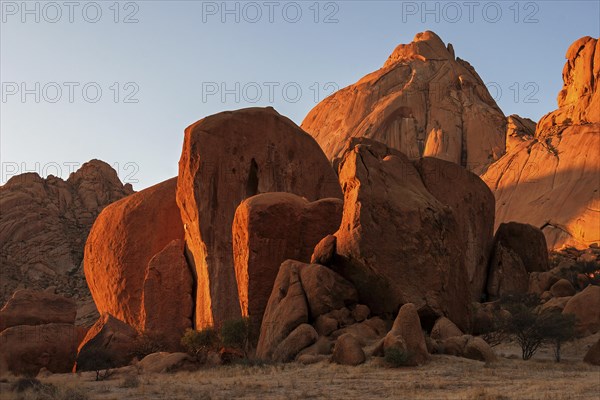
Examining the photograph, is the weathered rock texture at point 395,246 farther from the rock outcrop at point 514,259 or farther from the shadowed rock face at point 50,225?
the shadowed rock face at point 50,225

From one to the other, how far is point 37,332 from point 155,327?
291 inches

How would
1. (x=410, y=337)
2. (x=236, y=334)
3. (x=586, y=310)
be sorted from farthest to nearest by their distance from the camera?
(x=586, y=310) < (x=236, y=334) < (x=410, y=337)

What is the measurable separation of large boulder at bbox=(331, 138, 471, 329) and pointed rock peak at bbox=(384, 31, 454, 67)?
72233 mm

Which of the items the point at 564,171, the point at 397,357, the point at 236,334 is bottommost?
the point at 397,357

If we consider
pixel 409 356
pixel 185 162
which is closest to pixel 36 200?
pixel 185 162

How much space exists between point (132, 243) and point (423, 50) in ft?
222

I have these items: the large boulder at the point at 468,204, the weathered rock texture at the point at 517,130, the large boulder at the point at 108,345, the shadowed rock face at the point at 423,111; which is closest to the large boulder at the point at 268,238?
the large boulder at the point at 108,345

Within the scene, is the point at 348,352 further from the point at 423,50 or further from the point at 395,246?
the point at 423,50

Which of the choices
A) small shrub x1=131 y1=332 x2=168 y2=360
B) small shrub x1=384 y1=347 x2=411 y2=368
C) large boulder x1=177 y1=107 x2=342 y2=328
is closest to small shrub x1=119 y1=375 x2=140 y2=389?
small shrub x1=384 y1=347 x2=411 y2=368

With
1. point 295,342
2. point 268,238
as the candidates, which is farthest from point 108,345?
point 295,342

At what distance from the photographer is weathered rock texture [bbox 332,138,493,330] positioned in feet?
71.3

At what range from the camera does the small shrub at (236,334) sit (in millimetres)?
22891

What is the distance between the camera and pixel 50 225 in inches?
2473

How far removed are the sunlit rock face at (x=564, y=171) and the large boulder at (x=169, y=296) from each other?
3181 centimetres
